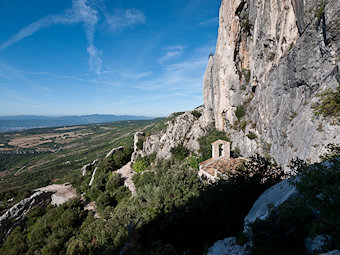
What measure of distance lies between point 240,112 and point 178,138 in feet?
41.6

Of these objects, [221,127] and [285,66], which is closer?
[285,66]

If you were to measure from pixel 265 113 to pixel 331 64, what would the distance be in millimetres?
8348

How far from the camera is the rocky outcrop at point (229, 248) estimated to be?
485cm

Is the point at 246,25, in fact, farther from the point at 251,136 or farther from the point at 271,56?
the point at 251,136

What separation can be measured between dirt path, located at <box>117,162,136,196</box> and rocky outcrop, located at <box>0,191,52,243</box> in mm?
13797

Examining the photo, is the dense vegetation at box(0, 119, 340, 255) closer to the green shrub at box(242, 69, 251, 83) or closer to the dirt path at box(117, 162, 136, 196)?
the dirt path at box(117, 162, 136, 196)

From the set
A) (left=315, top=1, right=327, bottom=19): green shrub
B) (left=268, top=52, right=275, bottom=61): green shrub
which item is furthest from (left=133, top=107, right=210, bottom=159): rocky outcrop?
(left=315, top=1, right=327, bottom=19): green shrub

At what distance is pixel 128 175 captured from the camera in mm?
30188

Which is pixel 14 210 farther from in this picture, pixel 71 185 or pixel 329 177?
pixel 329 177

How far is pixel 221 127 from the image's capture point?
28.9 meters

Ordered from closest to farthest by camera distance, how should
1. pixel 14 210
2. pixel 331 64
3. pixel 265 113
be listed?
pixel 331 64 < pixel 265 113 < pixel 14 210

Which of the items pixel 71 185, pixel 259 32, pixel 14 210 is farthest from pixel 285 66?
pixel 71 185

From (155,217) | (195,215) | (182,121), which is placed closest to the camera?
(195,215)

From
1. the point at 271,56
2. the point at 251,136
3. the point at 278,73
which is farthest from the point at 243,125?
the point at 271,56
